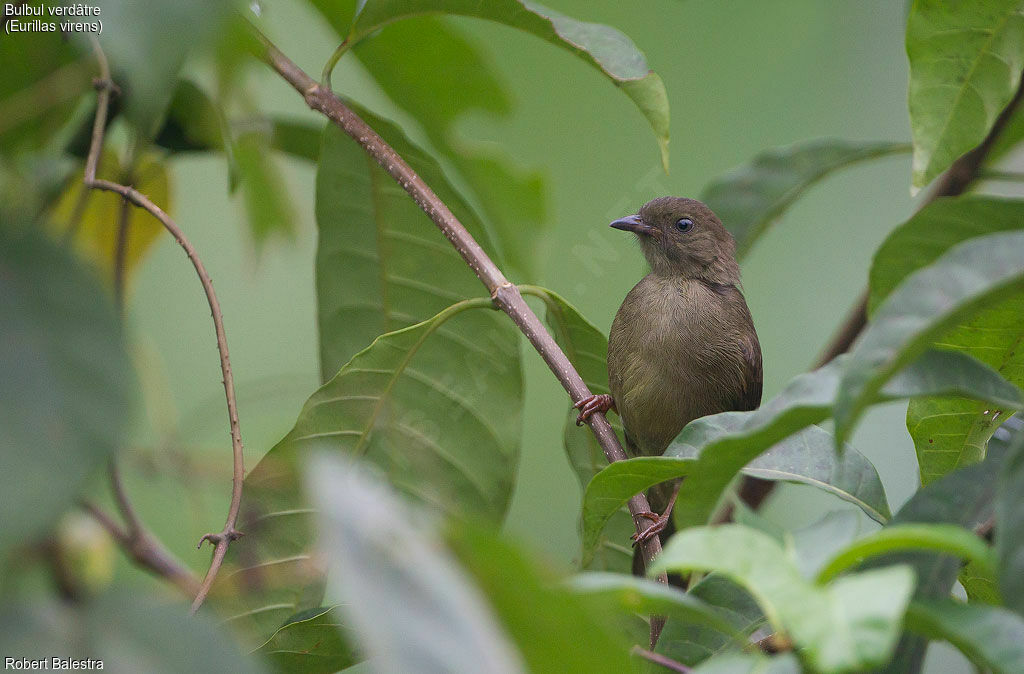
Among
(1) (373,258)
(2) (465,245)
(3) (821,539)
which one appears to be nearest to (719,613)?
(3) (821,539)

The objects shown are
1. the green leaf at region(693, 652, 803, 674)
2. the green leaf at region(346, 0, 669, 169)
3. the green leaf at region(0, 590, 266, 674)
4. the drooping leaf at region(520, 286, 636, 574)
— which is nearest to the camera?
the green leaf at region(0, 590, 266, 674)

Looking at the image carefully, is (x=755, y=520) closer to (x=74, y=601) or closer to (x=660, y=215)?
(x=74, y=601)

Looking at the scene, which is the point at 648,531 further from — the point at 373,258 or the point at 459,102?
the point at 459,102

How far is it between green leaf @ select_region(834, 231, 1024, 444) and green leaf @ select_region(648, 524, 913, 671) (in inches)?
6.3

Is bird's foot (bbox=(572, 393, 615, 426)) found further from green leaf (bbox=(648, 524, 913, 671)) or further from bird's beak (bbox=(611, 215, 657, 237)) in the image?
bird's beak (bbox=(611, 215, 657, 237))

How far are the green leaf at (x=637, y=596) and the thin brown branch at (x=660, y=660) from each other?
0.17m

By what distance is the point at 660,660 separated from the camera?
4.01 feet

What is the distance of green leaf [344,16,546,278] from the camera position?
2.25m

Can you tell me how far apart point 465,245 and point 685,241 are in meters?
1.74

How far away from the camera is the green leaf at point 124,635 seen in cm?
75

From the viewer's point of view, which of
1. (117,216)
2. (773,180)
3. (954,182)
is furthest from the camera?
Result: (773,180)

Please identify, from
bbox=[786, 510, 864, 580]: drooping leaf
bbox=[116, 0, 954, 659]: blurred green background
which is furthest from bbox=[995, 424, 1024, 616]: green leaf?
bbox=[116, 0, 954, 659]: blurred green background

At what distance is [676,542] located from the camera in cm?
92

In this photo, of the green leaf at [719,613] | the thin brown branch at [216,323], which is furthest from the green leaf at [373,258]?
the green leaf at [719,613]
